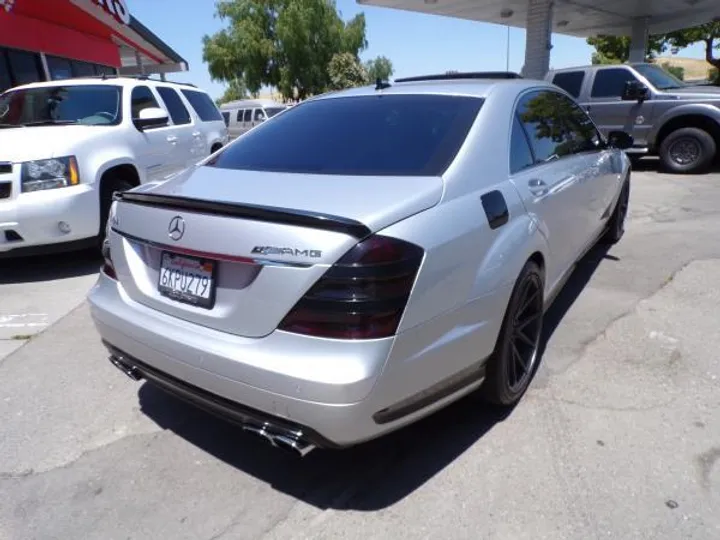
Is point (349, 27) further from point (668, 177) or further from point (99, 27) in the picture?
point (668, 177)

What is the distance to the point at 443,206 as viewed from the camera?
7.16ft

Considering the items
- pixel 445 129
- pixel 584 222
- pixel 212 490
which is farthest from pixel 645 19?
pixel 212 490

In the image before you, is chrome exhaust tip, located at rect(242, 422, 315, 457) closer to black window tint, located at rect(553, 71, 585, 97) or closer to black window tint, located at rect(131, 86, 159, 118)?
black window tint, located at rect(131, 86, 159, 118)

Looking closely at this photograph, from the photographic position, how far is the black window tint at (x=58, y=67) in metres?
13.6

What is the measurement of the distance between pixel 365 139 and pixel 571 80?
9958 mm

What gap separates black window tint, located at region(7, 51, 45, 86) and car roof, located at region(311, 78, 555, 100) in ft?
38.1

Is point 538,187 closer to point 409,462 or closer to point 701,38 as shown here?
point 409,462

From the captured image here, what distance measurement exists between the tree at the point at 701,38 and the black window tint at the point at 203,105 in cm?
3316

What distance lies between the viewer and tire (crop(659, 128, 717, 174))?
979cm

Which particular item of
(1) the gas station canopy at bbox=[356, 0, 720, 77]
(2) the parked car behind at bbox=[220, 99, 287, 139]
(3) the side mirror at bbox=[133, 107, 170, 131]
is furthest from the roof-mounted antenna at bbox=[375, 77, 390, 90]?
(2) the parked car behind at bbox=[220, 99, 287, 139]

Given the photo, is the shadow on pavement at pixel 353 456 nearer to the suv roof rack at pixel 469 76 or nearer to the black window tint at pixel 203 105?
the suv roof rack at pixel 469 76

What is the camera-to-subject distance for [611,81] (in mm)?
10531

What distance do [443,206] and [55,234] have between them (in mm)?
4155

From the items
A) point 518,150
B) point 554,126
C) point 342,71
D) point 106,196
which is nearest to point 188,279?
point 518,150
